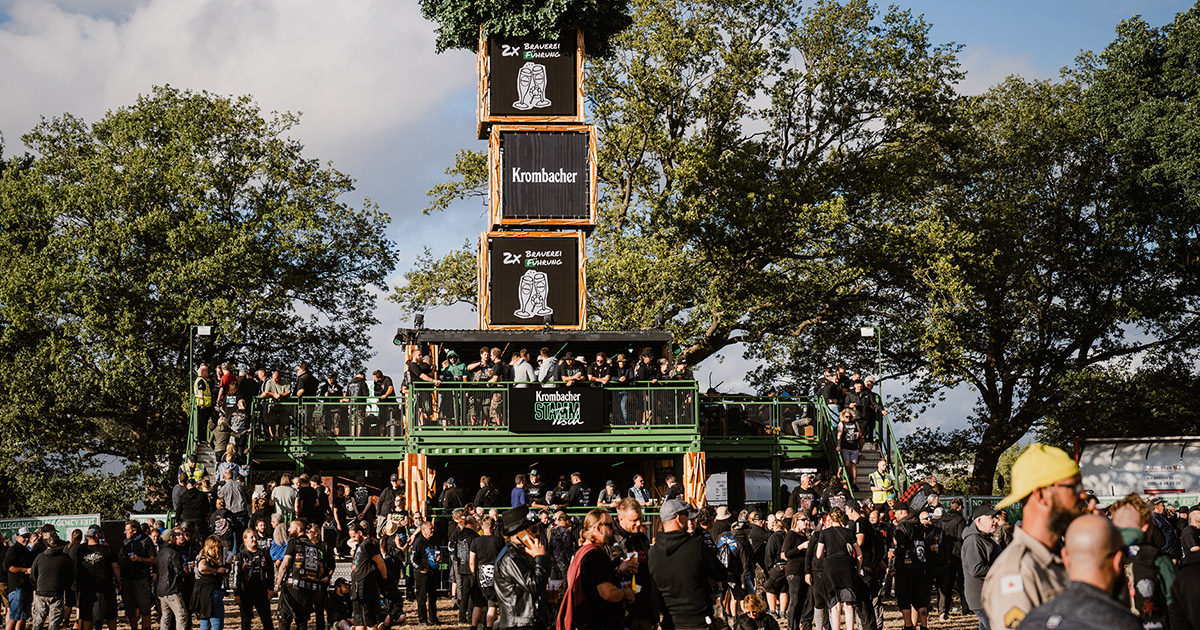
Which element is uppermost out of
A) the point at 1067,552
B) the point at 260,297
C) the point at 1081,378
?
the point at 260,297

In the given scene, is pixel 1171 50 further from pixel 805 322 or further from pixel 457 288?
pixel 457 288

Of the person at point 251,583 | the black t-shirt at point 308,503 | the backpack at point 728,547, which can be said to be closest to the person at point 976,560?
the backpack at point 728,547

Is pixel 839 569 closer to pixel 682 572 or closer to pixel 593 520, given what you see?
pixel 682 572

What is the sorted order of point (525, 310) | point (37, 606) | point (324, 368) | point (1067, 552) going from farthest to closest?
point (324, 368)
point (525, 310)
point (37, 606)
point (1067, 552)

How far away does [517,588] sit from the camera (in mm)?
10305

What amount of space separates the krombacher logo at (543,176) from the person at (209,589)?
16.1 m

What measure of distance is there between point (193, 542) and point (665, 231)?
786 inches

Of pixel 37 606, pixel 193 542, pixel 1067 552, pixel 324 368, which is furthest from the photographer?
pixel 324 368

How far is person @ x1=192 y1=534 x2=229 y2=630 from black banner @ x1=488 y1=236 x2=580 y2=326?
48.8 ft

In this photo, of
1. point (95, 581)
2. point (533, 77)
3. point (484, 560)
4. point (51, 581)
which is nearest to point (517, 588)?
point (484, 560)

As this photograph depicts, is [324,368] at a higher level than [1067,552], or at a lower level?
higher

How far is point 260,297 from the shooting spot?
130ft

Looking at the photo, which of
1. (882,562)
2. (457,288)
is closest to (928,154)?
(457,288)

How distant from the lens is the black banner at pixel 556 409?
2541 cm
